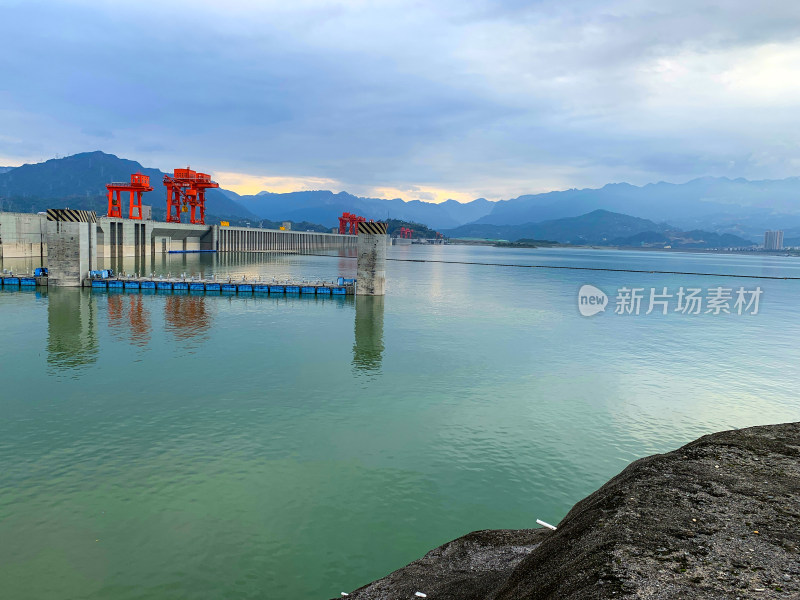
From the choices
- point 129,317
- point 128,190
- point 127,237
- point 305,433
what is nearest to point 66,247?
point 129,317

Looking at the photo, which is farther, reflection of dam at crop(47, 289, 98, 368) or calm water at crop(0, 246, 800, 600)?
reflection of dam at crop(47, 289, 98, 368)

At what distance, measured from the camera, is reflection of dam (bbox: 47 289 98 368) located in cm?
3375

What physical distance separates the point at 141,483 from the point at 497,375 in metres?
21.7

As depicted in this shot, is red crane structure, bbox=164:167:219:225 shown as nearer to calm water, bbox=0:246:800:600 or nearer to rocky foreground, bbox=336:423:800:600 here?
calm water, bbox=0:246:800:600

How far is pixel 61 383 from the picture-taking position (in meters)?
28.1

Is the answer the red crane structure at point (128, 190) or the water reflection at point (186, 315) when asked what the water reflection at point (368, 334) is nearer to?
the water reflection at point (186, 315)

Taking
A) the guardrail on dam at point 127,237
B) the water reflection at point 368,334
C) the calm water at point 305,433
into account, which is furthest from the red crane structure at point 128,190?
the calm water at point 305,433

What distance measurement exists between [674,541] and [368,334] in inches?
1545

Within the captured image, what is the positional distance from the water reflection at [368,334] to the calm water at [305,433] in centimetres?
37

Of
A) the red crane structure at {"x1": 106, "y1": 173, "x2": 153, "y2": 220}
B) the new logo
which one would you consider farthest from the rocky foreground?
the red crane structure at {"x1": 106, "y1": 173, "x2": 153, "y2": 220}

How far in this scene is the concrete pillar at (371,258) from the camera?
64.6 metres

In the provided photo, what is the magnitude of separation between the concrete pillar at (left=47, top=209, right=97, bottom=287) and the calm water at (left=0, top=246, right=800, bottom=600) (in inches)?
742

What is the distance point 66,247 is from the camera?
6619cm

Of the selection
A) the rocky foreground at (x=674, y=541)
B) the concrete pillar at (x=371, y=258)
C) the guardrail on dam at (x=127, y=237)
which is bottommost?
the rocky foreground at (x=674, y=541)
